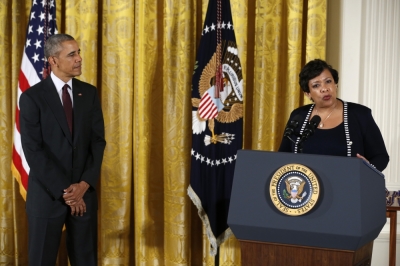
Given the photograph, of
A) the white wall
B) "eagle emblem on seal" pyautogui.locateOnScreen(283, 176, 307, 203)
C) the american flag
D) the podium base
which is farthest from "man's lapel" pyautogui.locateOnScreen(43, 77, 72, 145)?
the white wall

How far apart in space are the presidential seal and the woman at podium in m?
0.47

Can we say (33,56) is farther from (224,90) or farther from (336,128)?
(336,128)

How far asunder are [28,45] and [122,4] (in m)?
0.80

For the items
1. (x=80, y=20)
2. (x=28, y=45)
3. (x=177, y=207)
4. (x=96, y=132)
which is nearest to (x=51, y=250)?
(x=96, y=132)

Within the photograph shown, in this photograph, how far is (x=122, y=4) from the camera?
451cm

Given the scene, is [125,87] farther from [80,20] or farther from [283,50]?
[283,50]

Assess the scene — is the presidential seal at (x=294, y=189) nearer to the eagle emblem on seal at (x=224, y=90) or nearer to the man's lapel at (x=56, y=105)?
the man's lapel at (x=56, y=105)

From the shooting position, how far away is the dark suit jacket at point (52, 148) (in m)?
3.37

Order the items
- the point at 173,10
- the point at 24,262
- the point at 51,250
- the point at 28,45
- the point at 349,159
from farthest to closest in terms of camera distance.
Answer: the point at 24,262, the point at 173,10, the point at 28,45, the point at 51,250, the point at 349,159

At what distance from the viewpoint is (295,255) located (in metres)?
2.43

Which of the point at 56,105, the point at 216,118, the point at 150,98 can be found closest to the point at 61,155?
the point at 56,105

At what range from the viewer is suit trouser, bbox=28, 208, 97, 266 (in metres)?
3.46

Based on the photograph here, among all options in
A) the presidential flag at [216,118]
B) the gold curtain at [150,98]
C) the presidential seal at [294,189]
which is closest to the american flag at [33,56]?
the gold curtain at [150,98]

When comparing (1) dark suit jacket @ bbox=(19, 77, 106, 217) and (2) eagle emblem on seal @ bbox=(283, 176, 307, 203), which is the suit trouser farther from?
(2) eagle emblem on seal @ bbox=(283, 176, 307, 203)
